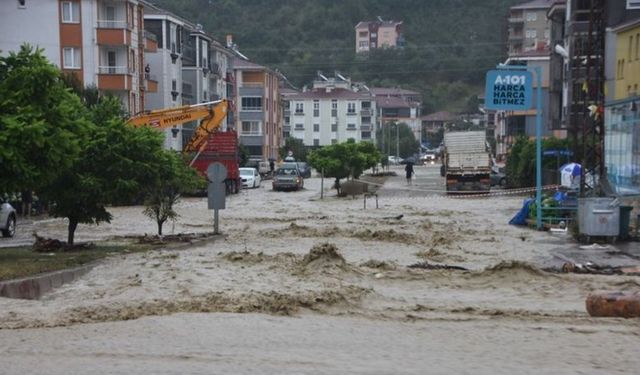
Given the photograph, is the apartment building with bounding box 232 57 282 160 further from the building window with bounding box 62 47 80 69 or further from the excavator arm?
the excavator arm

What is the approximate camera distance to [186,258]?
21.7 meters

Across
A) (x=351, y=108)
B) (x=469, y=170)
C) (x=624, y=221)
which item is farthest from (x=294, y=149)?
(x=624, y=221)

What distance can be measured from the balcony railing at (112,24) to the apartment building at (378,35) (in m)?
116

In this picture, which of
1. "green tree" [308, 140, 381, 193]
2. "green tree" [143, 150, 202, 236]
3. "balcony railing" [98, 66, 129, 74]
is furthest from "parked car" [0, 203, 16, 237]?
"balcony railing" [98, 66, 129, 74]

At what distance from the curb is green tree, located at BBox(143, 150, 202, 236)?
5673mm

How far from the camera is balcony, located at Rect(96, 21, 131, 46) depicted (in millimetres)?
58188

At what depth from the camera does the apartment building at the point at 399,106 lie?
16738cm

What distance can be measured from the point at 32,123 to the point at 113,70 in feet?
143

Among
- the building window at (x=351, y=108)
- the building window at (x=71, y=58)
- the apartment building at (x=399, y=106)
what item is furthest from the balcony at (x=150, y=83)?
the apartment building at (x=399, y=106)

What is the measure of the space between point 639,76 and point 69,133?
32399 millimetres

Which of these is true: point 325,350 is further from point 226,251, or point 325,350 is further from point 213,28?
point 213,28

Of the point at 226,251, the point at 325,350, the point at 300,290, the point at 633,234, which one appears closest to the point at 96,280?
the point at 300,290

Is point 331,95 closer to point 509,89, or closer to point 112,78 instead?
point 112,78

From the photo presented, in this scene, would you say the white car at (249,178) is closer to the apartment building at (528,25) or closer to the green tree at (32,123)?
the green tree at (32,123)
